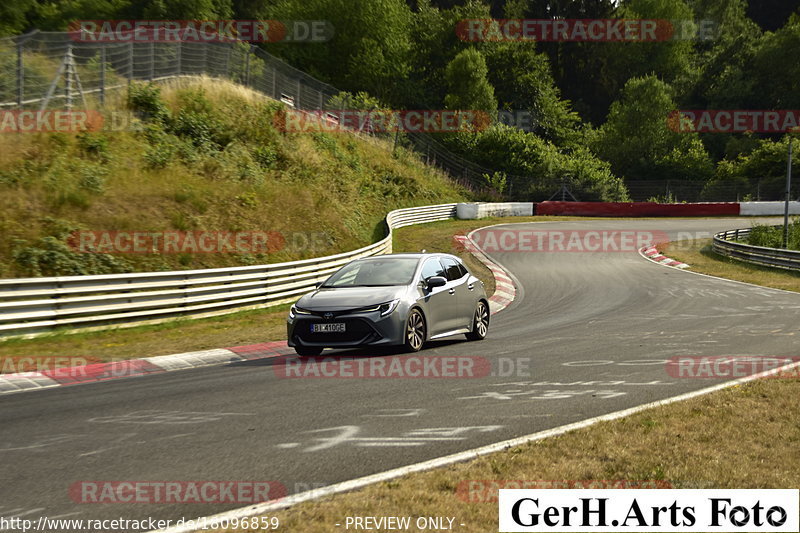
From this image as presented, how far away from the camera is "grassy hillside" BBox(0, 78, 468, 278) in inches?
717

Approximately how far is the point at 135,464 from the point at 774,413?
5.50m

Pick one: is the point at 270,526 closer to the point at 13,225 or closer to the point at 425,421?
the point at 425,421

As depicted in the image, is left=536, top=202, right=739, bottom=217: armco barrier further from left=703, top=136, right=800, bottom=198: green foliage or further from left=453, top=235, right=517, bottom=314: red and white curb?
left=453, top=235, right=517, bottom=314: red and white curb

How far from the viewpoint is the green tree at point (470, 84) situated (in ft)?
235

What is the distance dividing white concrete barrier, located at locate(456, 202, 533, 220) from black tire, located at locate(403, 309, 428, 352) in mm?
36862

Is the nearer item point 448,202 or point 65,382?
point 65,382

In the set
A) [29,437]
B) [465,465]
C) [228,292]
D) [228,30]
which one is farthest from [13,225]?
[228,30]

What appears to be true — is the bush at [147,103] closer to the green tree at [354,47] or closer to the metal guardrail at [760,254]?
the metal guardrail at [760,254]

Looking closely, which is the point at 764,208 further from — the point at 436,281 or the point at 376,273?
the point at 376,273

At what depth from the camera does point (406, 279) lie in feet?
40.9

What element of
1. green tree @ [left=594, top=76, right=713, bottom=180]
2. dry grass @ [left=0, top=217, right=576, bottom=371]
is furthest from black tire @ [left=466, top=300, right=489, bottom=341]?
green tree @ [left=594, top=76, right=713, bottom=180]

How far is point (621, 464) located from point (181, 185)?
68.7 ft

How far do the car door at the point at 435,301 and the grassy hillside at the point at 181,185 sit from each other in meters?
8.27

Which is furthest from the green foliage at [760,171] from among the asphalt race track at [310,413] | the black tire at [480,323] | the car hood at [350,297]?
the car hood at [350,297]
